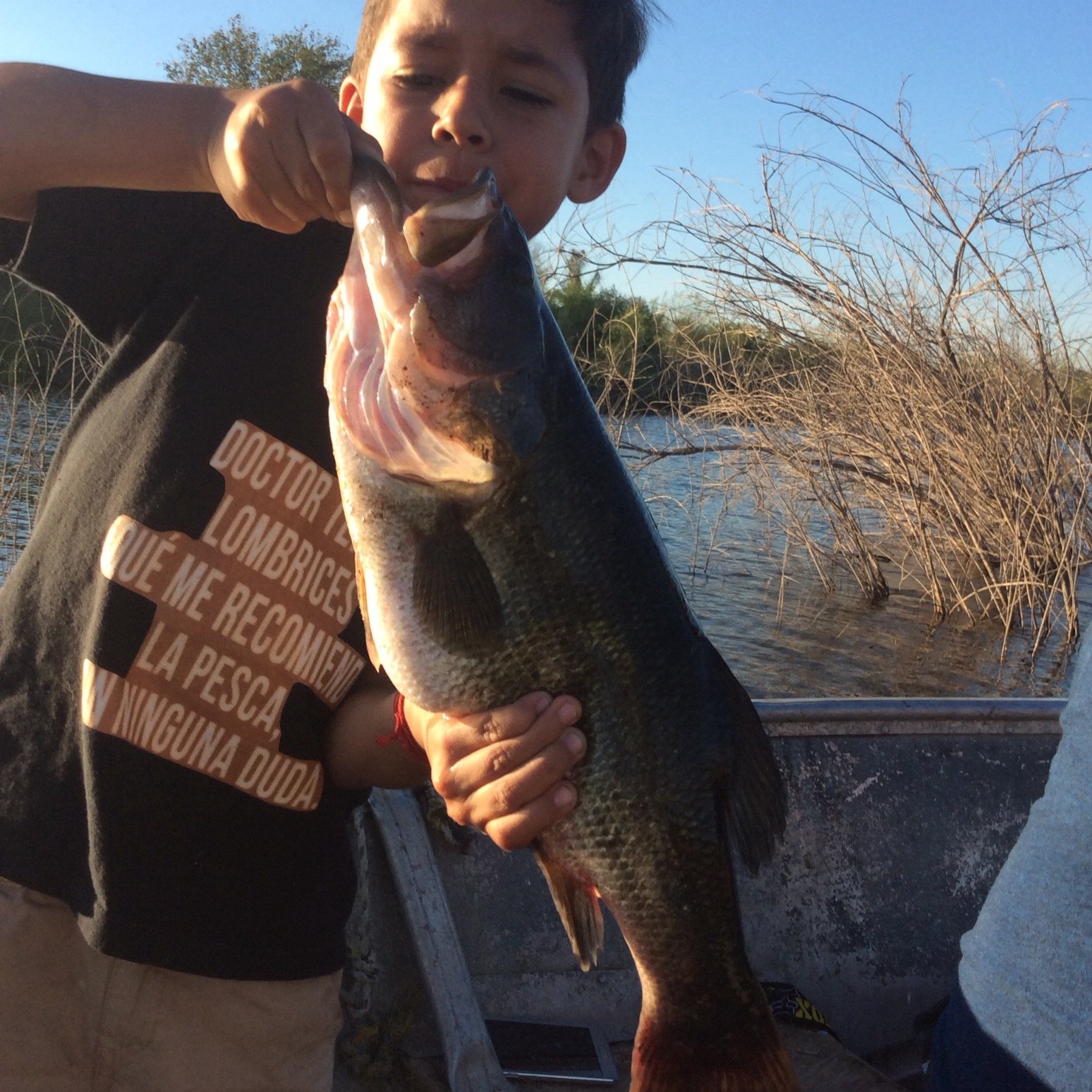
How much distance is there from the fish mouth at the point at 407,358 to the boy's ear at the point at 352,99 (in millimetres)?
672

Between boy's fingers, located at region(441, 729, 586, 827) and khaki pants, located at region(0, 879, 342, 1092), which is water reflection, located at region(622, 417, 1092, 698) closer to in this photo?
khaki pants, located at region(0, 879, 342, 1092)

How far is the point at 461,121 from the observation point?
1.86 meters

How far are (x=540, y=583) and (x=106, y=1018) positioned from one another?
1.25 m

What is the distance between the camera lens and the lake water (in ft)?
28.3

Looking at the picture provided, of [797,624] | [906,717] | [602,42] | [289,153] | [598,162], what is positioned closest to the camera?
[289,153]

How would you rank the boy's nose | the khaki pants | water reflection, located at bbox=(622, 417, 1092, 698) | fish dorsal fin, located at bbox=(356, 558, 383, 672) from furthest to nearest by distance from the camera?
water reflection, located at bbox=(622, 417, 1092, 698), the khaki pants, the boy's nose, fish dorsal fin, located at bbox=(356, 558, 383, 672)

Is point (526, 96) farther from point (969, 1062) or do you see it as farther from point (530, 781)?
point (969, 1062)

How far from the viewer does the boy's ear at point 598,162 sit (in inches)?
95.3

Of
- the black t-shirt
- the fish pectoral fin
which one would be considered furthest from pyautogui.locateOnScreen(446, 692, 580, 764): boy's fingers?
the black t-shirt

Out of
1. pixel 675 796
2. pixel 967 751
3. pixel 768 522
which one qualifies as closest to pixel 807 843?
pixel 967 751

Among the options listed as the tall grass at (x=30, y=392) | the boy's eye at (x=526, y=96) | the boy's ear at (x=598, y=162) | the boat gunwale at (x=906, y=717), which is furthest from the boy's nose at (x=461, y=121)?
the tall grass at (x=30, y=392)

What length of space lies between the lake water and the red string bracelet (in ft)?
17.2

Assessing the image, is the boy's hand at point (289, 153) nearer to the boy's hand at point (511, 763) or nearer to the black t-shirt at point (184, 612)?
the black t-shirt at point (184, 612)

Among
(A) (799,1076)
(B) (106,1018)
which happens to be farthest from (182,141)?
(A) (799,1076)
